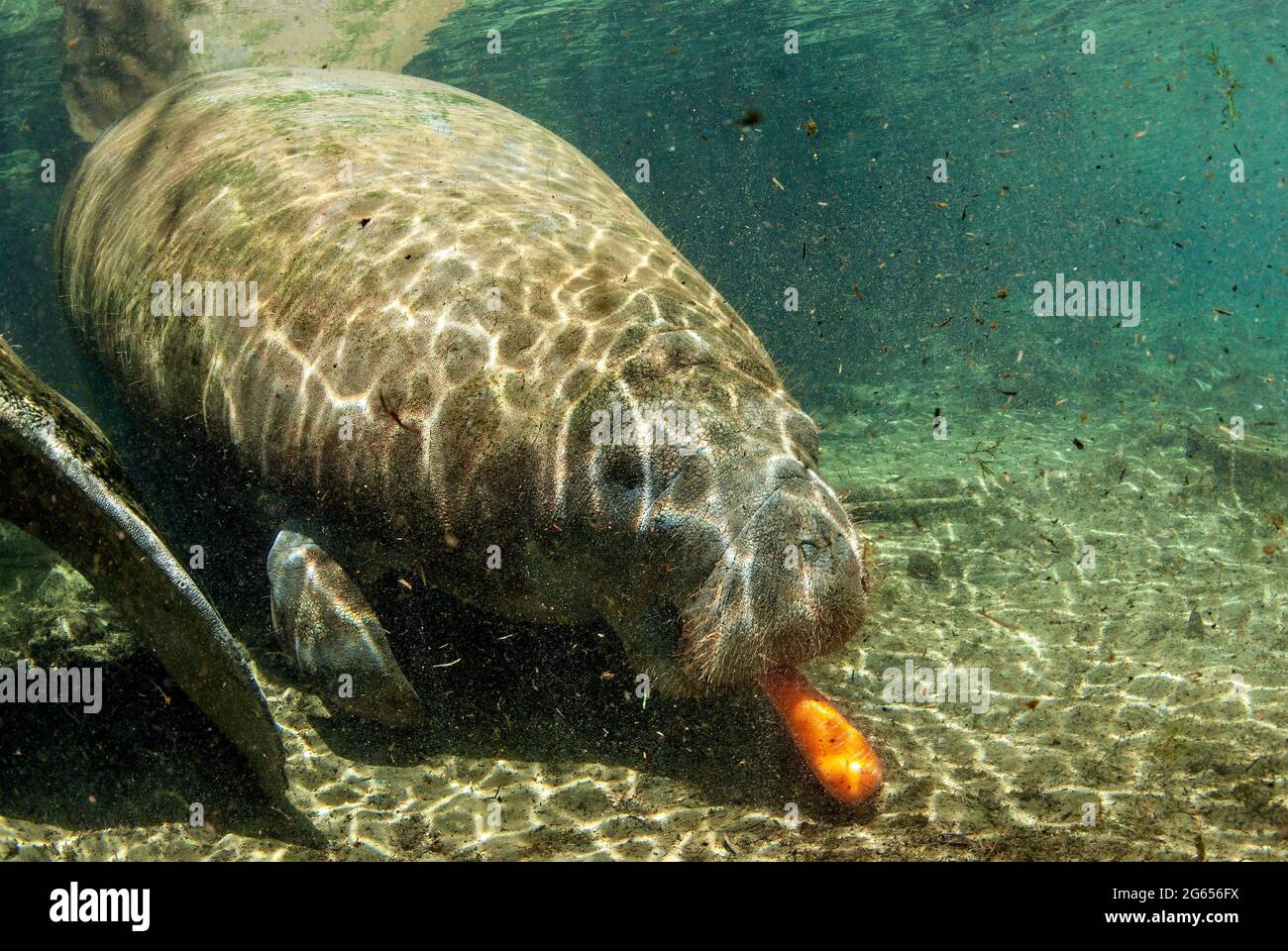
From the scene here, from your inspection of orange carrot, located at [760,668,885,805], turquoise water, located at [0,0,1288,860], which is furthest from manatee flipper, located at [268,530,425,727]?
orange carrot, located at [760,668,885,805]

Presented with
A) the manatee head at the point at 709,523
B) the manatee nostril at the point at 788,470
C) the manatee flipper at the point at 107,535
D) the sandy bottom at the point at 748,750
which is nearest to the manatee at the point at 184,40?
the sandy bottom at the point at 748,750

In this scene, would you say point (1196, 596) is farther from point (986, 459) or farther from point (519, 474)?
point (519, 474)

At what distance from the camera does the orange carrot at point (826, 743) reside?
350 cm

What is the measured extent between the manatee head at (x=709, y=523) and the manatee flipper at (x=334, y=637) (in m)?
1.10

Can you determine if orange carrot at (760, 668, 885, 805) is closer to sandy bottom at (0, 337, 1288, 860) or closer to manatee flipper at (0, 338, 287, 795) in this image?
sandy bottom at (0, 337, 1288, 860)

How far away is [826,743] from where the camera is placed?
3.54 meters

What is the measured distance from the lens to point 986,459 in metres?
11.3

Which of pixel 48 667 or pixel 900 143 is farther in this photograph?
pixel 900 143

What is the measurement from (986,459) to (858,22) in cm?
2341

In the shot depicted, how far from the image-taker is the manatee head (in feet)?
9.57

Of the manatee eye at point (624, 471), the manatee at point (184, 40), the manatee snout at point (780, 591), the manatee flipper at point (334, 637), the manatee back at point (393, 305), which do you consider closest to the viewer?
the manatee snout at point (780, 591)

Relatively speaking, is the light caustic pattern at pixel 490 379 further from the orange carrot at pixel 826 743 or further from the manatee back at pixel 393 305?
the orange carrot at pixel 826 743

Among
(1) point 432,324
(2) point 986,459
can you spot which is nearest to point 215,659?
(1) point 432,324

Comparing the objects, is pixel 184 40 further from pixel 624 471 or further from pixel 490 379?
pixel 624 471
